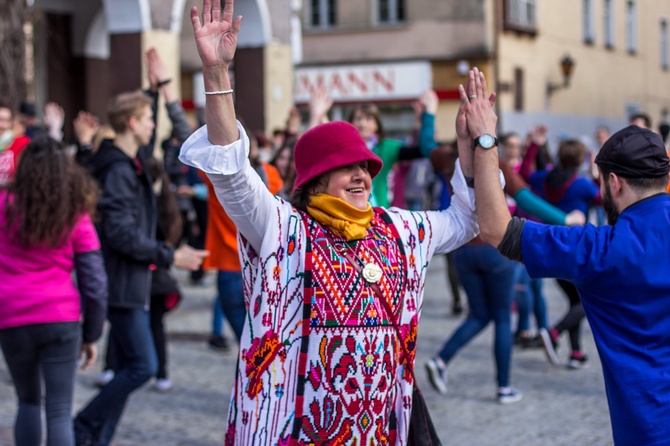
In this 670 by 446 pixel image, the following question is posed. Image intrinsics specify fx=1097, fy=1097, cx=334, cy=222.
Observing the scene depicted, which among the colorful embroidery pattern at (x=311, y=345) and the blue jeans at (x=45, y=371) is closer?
the colorful embroidery pattern at (x=311, y=345)

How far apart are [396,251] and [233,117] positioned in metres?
0.79

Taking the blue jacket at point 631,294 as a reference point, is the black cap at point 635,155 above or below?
above

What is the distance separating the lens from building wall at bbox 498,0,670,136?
28031 mm

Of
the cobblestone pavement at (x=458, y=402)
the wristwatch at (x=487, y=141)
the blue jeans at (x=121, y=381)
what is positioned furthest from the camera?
the cobblestone pavement at (x=458, y=402)

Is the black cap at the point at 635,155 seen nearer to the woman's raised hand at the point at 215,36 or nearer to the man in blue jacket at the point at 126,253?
the woman's raised hand at the point at 215,36

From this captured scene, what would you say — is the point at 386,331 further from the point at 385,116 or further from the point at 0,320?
the point at 385,116

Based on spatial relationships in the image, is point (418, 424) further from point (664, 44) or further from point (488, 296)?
point (664, 44)

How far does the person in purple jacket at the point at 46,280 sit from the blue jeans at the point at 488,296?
9.94 ft

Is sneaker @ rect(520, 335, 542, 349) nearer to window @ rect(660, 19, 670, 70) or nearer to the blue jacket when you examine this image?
the blue jacket

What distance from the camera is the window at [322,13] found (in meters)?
28.9

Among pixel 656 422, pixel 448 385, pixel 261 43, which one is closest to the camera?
pixel 656 422

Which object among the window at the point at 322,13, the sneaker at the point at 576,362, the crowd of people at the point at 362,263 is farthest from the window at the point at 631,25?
the crowd of people at the point at 362,263

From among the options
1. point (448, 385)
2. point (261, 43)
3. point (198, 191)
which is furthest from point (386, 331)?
point (261, 43)

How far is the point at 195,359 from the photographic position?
8.85 metres
